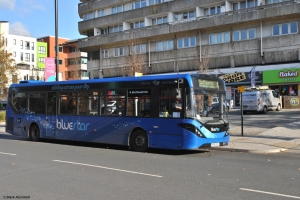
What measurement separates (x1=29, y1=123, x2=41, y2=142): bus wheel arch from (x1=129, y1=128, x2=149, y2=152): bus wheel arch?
612 centimetres

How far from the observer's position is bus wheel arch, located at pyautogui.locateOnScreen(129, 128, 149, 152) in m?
13.0

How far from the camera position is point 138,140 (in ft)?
43.2

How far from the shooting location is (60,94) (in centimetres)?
1596

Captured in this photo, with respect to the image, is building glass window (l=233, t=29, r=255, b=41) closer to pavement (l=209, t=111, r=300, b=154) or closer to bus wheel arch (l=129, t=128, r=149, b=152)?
pavement (l=209, t=111, r=300, b=154)

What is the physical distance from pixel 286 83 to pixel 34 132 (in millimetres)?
27177

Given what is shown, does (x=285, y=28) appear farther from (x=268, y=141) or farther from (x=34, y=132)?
(x=34, y=132)

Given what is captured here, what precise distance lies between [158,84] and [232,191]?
6547 mm

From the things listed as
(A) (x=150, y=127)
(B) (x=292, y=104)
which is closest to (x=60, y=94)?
(A) (x=150, y=127)

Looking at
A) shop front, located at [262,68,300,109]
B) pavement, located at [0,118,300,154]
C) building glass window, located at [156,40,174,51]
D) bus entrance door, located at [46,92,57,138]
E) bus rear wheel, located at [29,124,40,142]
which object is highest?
A: building glass window, located at [156,40,174,51]

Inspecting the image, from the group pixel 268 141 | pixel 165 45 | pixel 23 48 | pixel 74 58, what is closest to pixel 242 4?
pixel 165 45

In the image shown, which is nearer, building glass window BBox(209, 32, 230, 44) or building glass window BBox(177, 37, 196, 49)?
building glass window BBox(209, 32, 230, 44)

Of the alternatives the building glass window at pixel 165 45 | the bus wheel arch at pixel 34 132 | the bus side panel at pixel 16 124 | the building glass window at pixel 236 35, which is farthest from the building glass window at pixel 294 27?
the bus side panel at pixel 16 124

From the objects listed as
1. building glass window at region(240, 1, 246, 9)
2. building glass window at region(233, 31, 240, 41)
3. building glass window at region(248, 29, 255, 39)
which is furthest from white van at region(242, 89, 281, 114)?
building glass window at region(240, 1, 246, 9)

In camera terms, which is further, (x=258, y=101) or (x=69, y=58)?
(x=69, y=58)
